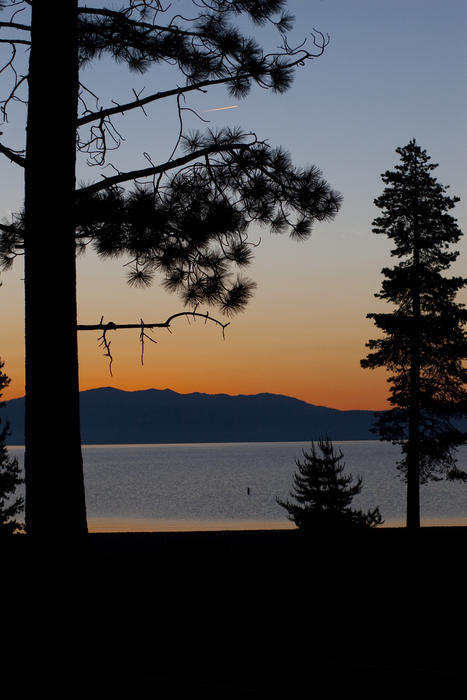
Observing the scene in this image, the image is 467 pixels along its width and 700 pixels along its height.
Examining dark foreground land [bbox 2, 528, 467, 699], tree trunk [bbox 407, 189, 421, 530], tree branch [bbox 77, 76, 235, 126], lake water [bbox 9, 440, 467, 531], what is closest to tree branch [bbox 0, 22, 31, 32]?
tree branch [bbox 77, 76, 235, 126]

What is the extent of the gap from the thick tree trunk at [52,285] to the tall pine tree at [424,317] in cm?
2172

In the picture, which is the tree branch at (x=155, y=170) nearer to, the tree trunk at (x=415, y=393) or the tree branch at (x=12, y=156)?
the tree branch at (x=12, y=156)

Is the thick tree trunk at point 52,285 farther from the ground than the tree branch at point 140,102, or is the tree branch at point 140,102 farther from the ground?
the tree branch at point 140,102

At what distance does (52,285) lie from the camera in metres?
7.36

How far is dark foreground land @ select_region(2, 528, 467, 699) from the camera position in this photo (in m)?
6.79

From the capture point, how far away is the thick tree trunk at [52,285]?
7.21m

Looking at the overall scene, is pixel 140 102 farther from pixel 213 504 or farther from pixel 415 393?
pixel 213 504

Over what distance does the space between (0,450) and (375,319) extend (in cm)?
1418

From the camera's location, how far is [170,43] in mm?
9977

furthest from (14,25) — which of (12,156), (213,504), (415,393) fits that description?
(213,504)

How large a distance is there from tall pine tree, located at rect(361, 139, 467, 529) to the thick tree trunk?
21.7 meters

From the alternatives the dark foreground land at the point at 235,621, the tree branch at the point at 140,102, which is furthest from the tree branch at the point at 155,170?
the dark foreground land at the point at 235,621

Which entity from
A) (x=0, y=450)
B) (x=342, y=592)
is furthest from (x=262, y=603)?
(x=0, y=450)

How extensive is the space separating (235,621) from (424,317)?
67.2 feet
